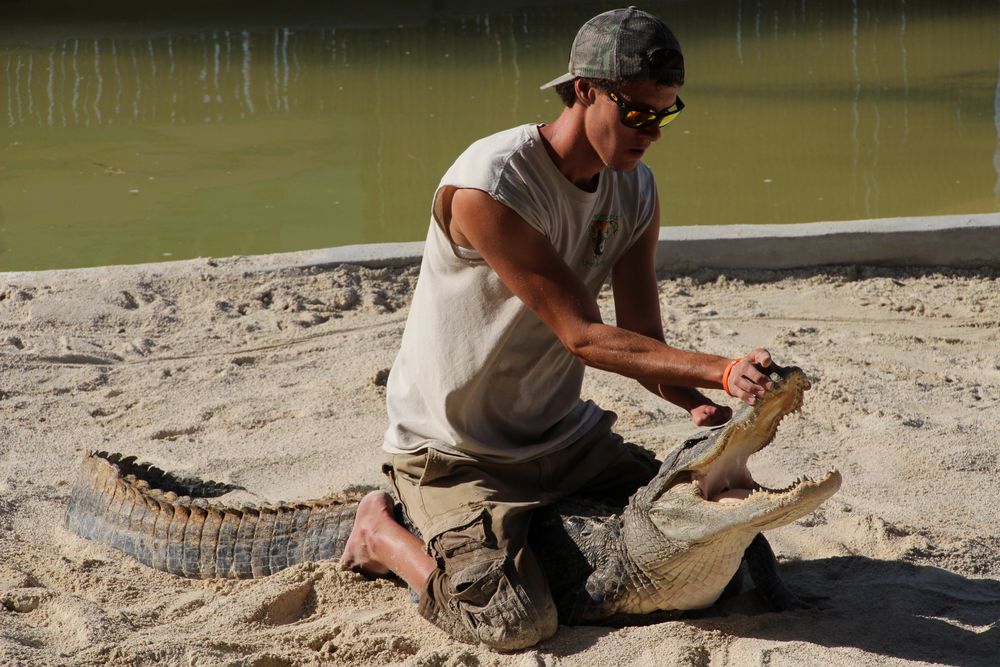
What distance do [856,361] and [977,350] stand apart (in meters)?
0.48

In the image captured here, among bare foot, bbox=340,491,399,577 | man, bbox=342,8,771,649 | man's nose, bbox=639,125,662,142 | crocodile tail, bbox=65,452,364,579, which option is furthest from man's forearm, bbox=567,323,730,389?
crocodile tail, bbox=65,452,364,579

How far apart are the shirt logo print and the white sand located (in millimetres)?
797

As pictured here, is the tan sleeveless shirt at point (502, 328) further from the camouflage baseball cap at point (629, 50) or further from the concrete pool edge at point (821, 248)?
the concrete pool edge at point (821, 248)

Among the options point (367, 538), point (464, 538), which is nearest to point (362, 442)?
point (367, 538)

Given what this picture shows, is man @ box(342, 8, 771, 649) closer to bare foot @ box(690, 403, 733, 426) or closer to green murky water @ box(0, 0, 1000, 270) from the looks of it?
bare foot @ box(690, 403, 733, 426)

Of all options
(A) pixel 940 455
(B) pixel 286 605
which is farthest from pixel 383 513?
(A) pixel 940 455

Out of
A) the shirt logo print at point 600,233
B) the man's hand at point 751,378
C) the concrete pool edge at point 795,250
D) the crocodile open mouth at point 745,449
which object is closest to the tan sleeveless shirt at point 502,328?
the shirt logo print at point 600,233

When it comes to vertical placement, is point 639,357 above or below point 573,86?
below

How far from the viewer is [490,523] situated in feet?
7.71

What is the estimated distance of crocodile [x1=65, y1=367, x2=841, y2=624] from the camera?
2.09 meters

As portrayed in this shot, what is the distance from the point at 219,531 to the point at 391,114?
19.6 ft

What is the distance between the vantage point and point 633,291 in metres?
2.54

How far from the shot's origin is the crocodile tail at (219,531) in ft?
8.87

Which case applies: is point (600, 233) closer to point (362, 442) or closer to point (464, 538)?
point (464, 538)
